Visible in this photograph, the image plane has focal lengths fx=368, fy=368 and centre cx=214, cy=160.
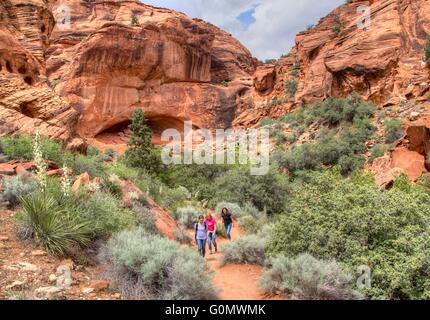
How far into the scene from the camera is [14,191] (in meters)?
7.01

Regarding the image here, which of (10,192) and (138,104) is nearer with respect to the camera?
(10,192)

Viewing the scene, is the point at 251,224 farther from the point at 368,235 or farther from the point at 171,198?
the point at 368,235

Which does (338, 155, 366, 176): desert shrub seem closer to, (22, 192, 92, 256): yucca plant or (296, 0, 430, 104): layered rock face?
(296, 0, 430, 104): layered rock face

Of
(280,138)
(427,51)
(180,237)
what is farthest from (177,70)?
(180,237)

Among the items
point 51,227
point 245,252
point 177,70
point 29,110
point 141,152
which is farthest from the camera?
point 177,70

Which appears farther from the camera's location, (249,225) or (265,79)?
(265,79)

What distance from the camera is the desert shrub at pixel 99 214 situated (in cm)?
637

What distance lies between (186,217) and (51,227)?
702 cm

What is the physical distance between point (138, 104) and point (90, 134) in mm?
5421

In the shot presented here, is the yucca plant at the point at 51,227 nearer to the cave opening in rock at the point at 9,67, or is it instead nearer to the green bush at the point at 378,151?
the cave opening in rock at the point at 9,67
